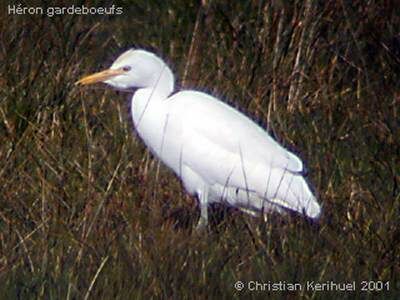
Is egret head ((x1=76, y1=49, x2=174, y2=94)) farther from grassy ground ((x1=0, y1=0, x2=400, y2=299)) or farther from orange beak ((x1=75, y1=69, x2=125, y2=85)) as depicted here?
grassy ground ((x1=0, y1=0, x2=400, y2=299))

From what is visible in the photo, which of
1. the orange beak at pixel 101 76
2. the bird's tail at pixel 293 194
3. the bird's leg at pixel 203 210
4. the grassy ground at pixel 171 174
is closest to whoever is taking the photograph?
the grassy ground at pixel 171 174

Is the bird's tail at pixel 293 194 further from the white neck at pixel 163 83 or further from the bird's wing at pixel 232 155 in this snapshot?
the white neck at pixel 163 83

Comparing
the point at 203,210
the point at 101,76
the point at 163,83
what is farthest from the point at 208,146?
the point at 101,76

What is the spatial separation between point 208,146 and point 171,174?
508mm

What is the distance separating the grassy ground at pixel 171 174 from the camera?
18.2ft

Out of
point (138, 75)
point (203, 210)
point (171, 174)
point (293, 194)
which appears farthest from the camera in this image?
point (171, 174)

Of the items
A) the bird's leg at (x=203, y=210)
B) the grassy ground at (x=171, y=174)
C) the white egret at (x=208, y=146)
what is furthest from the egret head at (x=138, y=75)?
the bird's leg at (x=203, y=210)

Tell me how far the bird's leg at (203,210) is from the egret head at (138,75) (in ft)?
1.49

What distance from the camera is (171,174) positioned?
22.4 ft

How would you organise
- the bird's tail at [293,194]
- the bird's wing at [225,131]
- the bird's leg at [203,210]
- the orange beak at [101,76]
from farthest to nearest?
the orange beak at [101,76]
the bird's wing at [225,131]
the bird's leg at [203,210]
the bird's tail at [293,194]

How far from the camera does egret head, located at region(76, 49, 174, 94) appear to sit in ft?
21.4

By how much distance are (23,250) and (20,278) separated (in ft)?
0.65

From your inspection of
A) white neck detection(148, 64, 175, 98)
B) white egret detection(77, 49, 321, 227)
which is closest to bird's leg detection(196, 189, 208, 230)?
white egret detection(77, 49, 321, 227)

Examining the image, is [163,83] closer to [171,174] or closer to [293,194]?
[171,174]
